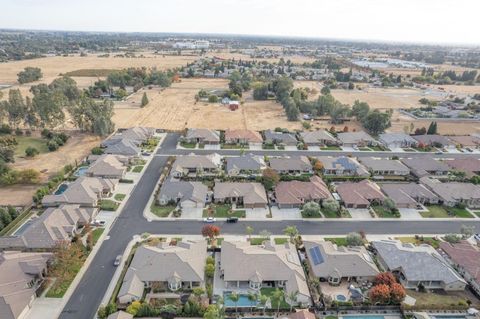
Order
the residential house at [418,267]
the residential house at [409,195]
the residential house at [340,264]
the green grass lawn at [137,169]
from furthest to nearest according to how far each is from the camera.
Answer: the green grass lawn at [137,169], the residential house at [409,195], the residential house at [340,264], the residential house at [418,267]

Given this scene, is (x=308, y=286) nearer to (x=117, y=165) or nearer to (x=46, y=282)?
(x=46, y=282)

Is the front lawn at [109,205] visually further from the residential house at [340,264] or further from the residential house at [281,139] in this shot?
the residential house at [281,139]

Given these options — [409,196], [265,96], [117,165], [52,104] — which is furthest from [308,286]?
[265,96]

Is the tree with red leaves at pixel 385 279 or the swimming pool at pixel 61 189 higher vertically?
the tree with red leaves at pixel 385 279

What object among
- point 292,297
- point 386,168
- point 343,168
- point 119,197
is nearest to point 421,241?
point 343,168

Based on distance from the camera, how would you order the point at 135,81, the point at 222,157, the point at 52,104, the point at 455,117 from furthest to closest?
the point at 135,81
the point at 455,117
the point at 52,104
the point at 222,157

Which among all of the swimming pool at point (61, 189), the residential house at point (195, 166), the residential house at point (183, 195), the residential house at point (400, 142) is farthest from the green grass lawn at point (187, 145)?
the residential house at point (400, 142)
